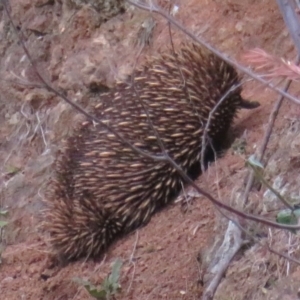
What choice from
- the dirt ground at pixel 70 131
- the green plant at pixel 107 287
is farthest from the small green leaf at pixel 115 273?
the dirt ground at pixel 70 131

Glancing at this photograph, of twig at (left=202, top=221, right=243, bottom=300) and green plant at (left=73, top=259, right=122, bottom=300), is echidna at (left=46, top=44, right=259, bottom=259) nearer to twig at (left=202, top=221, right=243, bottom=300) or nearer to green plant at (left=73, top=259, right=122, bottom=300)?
green plant at (left=73, top=259, right=122, bottom=300)

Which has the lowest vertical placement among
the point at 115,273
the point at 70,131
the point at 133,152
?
the point at 70,131

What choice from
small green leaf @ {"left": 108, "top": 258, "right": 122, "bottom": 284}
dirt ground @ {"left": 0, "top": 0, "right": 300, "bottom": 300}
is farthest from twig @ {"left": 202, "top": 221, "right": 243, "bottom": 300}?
small green leaf @ {"left": 108, "top": 258, "right": 122, "bottom": 284}

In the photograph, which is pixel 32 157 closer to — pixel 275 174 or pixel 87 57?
pixel 87 57

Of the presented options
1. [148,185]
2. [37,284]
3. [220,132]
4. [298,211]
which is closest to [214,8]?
→ [220,132]

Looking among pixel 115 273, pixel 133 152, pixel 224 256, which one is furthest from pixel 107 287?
pixel 133 152

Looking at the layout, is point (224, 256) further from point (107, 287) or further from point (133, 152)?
point (133, 152)
